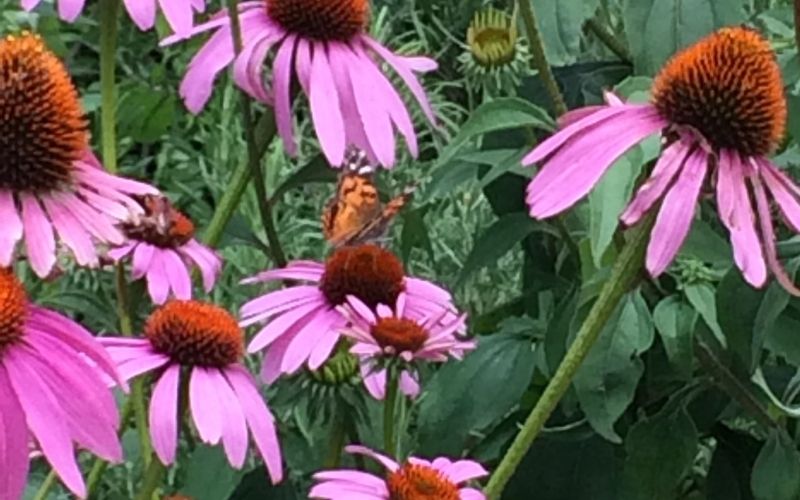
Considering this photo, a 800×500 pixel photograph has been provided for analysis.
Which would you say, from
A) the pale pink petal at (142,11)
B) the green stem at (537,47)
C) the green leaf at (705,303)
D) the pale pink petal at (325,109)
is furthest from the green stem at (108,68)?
the green leaf at (705,303)

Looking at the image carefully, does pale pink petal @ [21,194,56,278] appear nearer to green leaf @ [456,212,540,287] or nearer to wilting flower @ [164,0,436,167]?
wilting flower @ [164,0,436,167]

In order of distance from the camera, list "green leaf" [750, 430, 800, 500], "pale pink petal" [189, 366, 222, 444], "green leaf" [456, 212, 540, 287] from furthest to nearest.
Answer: "green leaf" [456, 212, 540, 287]
"green leaf" [750, 430, 800, 500]
"pale pink petal" [189, 366, 222, 444]

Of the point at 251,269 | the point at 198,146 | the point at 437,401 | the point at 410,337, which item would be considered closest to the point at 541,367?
the point at 437,401

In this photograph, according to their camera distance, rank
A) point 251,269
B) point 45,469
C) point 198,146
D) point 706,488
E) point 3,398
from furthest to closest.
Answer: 1. point 198,146
2. point 251,269
3. point 706,488
4. point 45,469
5. point 3,398

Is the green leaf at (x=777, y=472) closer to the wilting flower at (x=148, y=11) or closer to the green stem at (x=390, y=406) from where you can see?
the green stem at (x=390, y=406)

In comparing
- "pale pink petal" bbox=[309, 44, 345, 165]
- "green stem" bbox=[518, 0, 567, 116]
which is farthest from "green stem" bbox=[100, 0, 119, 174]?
"green stem" bbox=[518, 0, 567, 116]

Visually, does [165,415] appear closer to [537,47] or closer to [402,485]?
[402,485]

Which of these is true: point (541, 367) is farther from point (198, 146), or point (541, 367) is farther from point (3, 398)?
point (198, 146)
